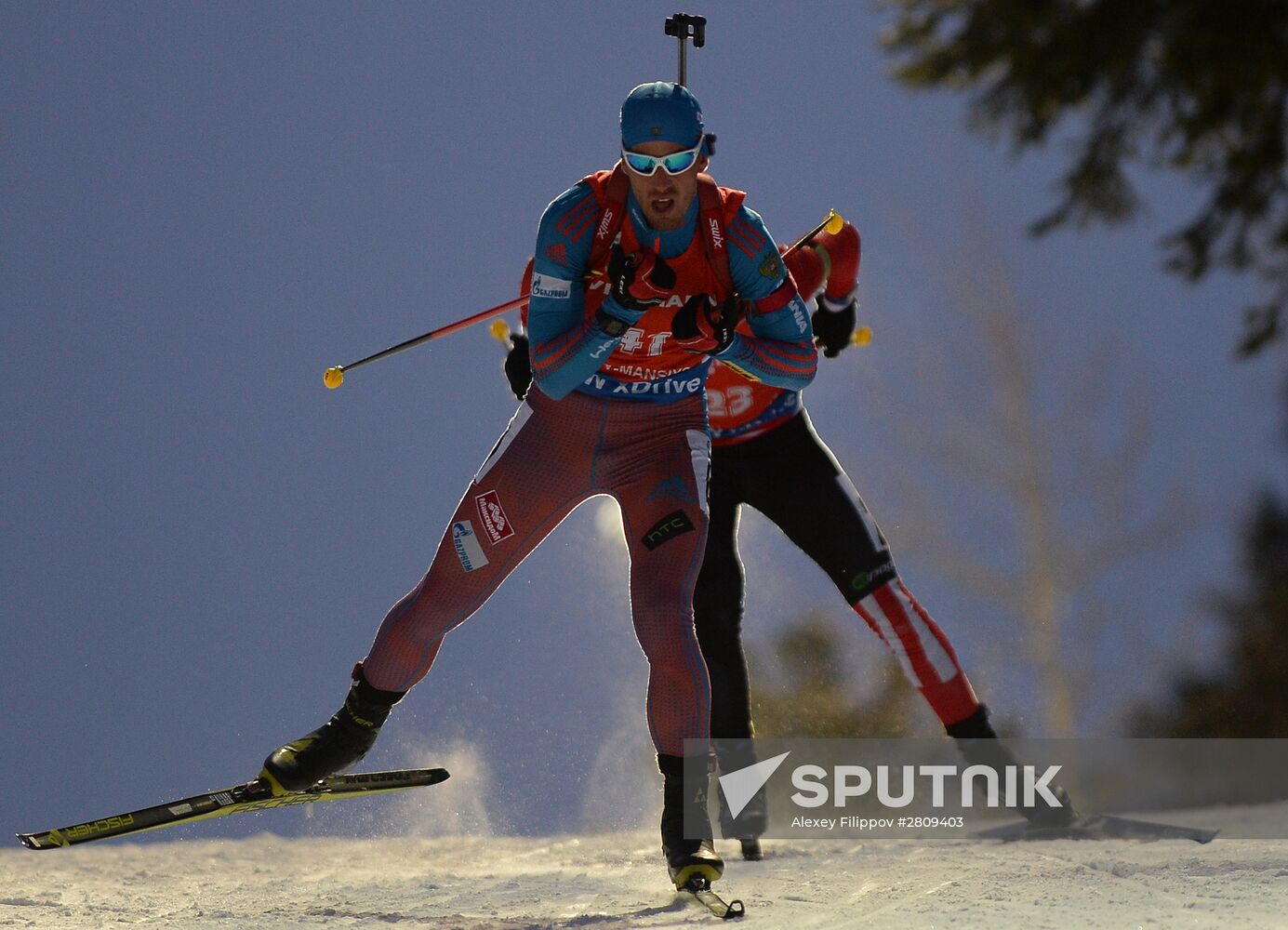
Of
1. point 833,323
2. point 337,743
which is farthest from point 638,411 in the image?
point 833,323

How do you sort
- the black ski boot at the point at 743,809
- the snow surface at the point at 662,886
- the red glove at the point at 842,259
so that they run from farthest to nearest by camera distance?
the red glove at the point at 842,259
the black ski boot at the point at 743,809
the snow surface at the point at 662,886

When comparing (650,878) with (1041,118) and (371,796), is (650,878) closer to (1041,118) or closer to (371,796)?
(371,796)

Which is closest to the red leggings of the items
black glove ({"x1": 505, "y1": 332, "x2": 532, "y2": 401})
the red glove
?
black glove ({"x1": 505, "y1": 332, "x2": 532, "y2": 401})

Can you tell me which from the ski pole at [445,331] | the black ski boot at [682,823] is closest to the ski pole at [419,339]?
the ski pole at [445,331]

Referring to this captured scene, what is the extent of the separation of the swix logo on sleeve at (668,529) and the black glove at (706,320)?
0.52 m

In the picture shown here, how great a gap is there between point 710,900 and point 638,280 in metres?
1.78

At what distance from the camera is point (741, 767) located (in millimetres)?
5238

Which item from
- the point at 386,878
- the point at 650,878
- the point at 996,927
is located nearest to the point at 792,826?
the point at 650,878

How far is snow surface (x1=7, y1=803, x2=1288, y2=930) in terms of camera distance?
3736 mm

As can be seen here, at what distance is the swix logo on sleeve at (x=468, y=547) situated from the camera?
4.07 metres

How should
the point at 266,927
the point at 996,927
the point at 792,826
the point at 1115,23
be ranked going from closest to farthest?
the point at 996,927 < the point at 266,927 < the point at 792,826 < the point at 1115,23

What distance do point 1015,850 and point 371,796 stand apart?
230cm

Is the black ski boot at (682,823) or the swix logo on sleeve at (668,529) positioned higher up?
the swix logo on sleeve at (668,529)

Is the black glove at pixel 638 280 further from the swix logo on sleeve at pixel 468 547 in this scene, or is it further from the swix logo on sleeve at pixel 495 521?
the swix logo on sleeve at pixel 468 547
